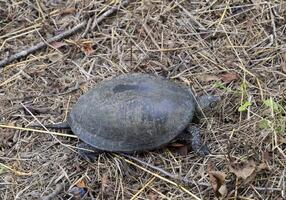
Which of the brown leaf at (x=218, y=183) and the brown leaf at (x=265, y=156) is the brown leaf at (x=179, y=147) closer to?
the brown leaf at (x=218, y=183)

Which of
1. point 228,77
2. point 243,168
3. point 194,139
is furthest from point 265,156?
point 228,77

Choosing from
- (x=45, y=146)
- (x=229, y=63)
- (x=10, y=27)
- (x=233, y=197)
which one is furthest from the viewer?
(x=10, y=27)

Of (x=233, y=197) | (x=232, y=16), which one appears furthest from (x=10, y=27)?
(x=233, y=197)

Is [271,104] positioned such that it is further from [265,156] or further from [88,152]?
Result: [88,152]

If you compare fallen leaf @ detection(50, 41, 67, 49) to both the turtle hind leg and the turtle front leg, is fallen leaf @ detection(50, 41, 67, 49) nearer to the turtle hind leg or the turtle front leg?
the turtle hind leg

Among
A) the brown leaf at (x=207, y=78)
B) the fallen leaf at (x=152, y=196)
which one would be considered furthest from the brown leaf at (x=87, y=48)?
the fallen leaf at (x=152, y=196)

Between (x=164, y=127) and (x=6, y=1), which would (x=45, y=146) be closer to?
(x=164, y=127)
